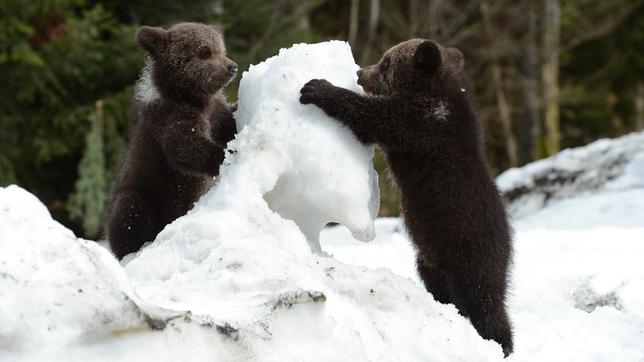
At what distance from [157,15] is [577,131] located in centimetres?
1587

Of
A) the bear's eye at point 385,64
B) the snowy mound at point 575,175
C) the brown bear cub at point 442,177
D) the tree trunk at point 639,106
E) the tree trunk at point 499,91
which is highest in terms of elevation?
the bear's eye at point 385,64

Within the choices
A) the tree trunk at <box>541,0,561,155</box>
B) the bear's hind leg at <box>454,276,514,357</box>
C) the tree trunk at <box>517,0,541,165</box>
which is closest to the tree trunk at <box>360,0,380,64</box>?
the tree trunk at <box>517,0,541,165</box>

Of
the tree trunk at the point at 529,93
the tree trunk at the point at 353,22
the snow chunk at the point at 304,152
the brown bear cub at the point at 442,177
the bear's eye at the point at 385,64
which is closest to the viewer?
the snow chunk at the point at 304,152

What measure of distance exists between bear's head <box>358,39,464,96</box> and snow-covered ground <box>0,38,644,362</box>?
28 cm

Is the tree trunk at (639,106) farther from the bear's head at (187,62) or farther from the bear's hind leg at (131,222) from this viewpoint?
the bear's hind leg at (131,222)

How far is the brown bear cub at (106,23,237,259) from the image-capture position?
18.7 ft

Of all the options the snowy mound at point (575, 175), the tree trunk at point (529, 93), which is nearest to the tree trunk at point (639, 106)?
the tree trunk at point (529, 93)

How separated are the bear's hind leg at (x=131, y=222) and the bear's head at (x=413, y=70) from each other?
152 cm

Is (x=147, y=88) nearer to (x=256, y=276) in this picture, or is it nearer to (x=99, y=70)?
(x=256, y=276)

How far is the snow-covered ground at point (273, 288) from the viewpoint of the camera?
3.27 metres

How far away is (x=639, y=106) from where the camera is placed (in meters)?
27.9

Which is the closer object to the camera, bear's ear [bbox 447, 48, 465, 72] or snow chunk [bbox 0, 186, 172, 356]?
snow chunk [bbox 0, 186, 172, 356]

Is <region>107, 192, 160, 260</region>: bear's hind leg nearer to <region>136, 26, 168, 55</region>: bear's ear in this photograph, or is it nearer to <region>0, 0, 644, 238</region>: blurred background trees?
<region>136, 26, 168, 55</region>: bear's ear

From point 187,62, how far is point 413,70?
145cm
